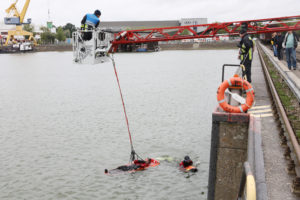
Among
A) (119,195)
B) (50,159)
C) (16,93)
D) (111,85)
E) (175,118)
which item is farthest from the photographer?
(111,85)

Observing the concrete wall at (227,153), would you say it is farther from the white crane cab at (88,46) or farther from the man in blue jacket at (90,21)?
the white crane cab at (88,46)

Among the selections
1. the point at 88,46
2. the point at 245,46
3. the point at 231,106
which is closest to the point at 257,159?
the point at 231,106

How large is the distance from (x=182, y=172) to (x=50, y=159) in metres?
6.09

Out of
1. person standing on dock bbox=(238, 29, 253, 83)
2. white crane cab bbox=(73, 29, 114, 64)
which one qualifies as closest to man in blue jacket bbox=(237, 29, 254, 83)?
person standing on dock bbox=(238, 29, 253, 83)

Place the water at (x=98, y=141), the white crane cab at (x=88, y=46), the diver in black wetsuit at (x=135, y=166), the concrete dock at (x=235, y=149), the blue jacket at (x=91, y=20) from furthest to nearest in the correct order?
the diver in black wetsuit at (x=135, y=166)
the water at (x=98, y=141)
the white crane cab at (x=88, y=46)
the blue jacket at (x=91, y=20)
the concrete dock at (x=235, y=149)

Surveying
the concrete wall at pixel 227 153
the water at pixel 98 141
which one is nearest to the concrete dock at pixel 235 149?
the concrete wall at pixel 227 153

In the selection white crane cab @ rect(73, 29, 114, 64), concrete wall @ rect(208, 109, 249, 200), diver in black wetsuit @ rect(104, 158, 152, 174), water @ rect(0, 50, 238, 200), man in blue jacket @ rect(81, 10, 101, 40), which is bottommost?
water @ rect(0, 50, 238, 200)

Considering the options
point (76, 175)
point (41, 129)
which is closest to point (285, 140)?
point (76, 175)

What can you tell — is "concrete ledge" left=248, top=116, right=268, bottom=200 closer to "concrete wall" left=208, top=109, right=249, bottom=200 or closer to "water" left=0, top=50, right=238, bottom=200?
"concrete wall" left=208, top=109, right=249, bottom=200

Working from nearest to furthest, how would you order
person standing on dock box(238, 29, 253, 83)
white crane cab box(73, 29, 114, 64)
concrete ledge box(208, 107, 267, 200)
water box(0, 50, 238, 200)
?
concrete ledge box(208, 107, 267, 200)
white crane cab box(73, 29, 114, 64)
water box(0, 50, 238, 200)
person standing on dock box(238, 29, 253, 83)

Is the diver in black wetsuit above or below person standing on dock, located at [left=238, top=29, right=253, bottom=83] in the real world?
below

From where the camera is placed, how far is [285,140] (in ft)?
25.0

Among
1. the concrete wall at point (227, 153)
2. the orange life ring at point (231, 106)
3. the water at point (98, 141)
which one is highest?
the orange life ring at point (231, 106)

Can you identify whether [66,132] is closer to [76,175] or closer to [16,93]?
[76,175]
